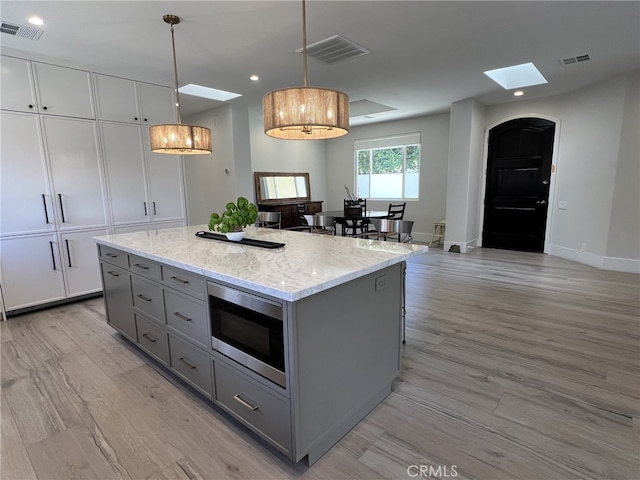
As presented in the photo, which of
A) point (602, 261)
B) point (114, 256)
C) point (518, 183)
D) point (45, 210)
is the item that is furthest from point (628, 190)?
point (45, 210)

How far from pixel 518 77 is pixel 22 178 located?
656 centimetres

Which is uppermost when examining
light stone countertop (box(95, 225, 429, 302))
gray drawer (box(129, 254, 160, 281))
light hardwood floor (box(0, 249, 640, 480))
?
light stone countertop (box(95, 225, 429, 302))

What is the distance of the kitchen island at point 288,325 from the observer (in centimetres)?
149

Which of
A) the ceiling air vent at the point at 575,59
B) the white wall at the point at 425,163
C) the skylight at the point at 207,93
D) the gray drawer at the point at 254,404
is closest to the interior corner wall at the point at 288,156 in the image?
the white wall at the point at 425,163

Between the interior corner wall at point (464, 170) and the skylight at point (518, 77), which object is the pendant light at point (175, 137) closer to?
the skylight at point (518, 77)

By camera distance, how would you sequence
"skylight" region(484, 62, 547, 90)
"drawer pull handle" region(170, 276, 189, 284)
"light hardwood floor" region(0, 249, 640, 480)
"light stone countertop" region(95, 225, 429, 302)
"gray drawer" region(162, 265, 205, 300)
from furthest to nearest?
"skylight" region(484, 62, 547, 90)
"drawer pull handle" region(170, 276, 189, 284)
"gray drawer" region(162, 265, 205, 300)
"light hardwood floor" region(0, 249, 640, 480)
"light stone countertop" region(95, 225, 429, 302)

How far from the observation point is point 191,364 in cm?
205

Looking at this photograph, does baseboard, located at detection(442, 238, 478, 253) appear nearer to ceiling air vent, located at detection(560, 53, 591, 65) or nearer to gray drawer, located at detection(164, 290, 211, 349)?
ceiling air vent, located at detection(560, 53, 591, 65)

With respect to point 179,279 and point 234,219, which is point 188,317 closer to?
point 179,279

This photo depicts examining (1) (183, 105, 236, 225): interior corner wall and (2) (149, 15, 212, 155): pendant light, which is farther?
(1) (183, 105, 236, 225): interior corner wall

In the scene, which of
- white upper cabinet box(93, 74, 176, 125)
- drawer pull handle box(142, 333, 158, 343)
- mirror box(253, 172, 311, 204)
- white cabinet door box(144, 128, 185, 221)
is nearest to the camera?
drawer pull handle box(142, 333, 158, 343)

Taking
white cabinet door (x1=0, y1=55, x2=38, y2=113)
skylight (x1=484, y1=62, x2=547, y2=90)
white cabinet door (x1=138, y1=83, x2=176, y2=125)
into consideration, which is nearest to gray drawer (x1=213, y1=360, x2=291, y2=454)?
white cabinet door (x1=0, y1=55, x2=38, y2=113)

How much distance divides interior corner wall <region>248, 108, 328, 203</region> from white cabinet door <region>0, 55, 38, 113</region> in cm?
383

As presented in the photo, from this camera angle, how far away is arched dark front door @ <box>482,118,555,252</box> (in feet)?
19.6
